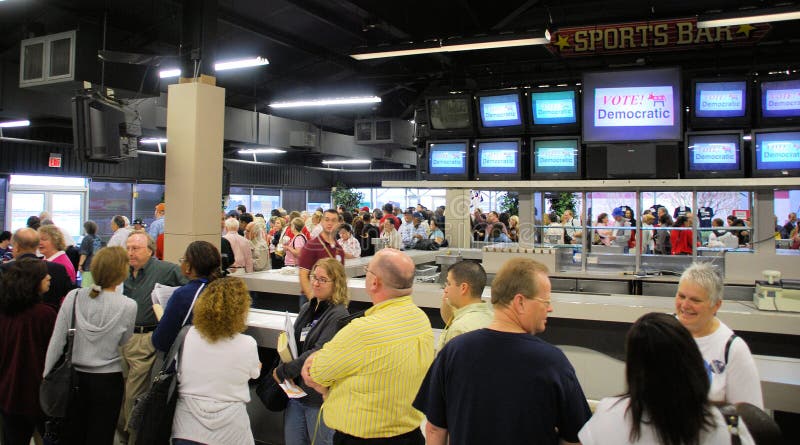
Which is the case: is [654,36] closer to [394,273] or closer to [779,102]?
[779,102]

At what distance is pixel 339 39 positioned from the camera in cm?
1150

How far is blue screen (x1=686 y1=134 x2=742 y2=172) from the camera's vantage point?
20.1ft

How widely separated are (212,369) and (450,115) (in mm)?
5343

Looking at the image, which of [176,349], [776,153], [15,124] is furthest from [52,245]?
[15,124]

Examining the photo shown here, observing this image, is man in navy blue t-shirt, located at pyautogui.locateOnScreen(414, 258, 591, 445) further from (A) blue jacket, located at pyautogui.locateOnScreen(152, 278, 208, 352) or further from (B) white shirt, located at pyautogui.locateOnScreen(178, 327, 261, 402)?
(A) blue jacket, located at pyautogui.locateOnScreen(152, 278, 208, 352)

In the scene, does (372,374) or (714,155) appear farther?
(714,155)

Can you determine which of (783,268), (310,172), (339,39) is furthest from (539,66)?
(310,172)

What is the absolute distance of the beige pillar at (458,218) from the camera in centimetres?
1227

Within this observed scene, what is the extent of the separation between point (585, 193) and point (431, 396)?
597cm

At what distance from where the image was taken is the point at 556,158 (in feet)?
22.1

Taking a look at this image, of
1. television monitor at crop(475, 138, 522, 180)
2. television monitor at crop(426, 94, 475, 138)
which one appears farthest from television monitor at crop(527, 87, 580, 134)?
television monitor at crop(426, 94, 475, 138)

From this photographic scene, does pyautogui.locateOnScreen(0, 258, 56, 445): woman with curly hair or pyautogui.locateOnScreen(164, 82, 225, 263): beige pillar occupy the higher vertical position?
pyautogui.locateOnScreen(164, 82, 225, 263): beige pillar

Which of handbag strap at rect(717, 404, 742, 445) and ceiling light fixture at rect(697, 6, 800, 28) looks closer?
handbag strap at rect(717, 404, 742, 445)

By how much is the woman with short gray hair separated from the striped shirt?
106cm
